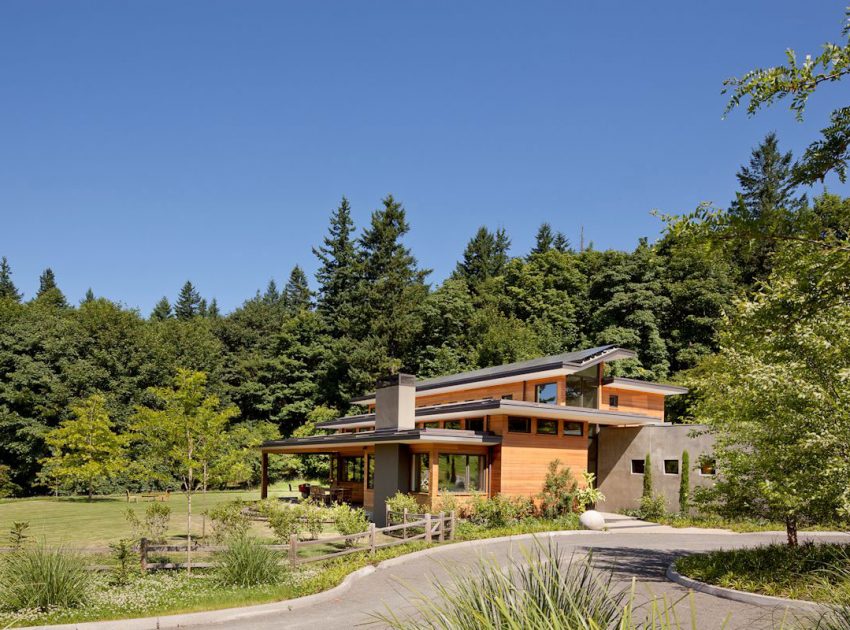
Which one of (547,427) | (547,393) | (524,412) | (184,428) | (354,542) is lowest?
(354,542)

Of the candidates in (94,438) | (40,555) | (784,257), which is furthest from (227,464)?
(94,438)

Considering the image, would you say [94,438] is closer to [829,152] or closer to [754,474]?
[754,474]

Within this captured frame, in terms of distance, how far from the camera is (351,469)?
1352 inches

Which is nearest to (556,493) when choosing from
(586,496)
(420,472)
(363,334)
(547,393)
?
(586,496)

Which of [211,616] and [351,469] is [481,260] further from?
[211,616]

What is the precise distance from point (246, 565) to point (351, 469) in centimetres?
2111

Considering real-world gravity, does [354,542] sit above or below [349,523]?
below

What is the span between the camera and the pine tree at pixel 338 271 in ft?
197

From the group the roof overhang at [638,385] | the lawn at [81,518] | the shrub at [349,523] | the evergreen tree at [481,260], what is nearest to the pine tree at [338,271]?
the evergreen tree at [481,260]

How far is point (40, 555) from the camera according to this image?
11250mm

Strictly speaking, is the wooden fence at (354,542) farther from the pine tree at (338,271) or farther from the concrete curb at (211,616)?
the pine tree at (338,271)

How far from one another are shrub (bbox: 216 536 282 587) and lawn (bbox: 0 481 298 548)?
405 cm

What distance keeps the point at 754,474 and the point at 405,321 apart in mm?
42308

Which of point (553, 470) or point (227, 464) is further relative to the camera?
point (553, 470)
